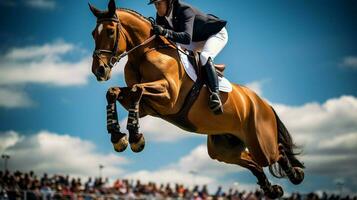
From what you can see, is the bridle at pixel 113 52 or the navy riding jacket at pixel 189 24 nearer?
the bridle at pixel 113 52

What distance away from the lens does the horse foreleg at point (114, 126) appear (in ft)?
25.9

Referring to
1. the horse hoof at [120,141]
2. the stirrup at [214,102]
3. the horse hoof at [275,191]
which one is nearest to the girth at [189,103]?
the stirrup at [214,102]

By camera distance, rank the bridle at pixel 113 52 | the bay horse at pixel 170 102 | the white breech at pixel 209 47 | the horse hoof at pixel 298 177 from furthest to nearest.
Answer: the horse hoof at pixel 298 177 → the white breech at pixel 209 47 → the bridle at pixel 113 52 → the bay horse at pixel 170 102

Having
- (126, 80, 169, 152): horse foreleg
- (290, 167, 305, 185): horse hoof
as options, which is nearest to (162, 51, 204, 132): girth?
(126, 80, 169, 152): horse foreleg

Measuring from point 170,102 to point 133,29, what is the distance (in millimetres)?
1326

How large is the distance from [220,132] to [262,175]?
192cm

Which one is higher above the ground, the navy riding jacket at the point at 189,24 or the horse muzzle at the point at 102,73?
the navy riding jacket at the point at 189,24

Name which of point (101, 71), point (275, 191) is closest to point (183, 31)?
point (101, 71)

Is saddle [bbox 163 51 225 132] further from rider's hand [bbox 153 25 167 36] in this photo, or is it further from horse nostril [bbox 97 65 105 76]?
horse nostril [bbox 97 65 105 76]

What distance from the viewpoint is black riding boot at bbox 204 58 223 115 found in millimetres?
9391

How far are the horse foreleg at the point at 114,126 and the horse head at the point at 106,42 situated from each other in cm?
36

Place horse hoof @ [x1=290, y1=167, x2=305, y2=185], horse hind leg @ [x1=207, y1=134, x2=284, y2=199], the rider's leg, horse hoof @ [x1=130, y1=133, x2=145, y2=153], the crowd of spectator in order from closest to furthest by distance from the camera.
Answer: horse hoof @ [x1=130, y1=133, x2=145, y2=153] → the rider's leg → horse hind leg @ [x1=207, y1=134, x2=284, y2=199] → horse hoof @ [x1=290, y1=167, x2=305, y2=185] → the crowd of spectator

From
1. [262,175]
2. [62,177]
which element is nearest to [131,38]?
[262,175]

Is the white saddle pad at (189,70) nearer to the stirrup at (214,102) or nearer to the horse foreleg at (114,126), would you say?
the stirrup at (214,102)
